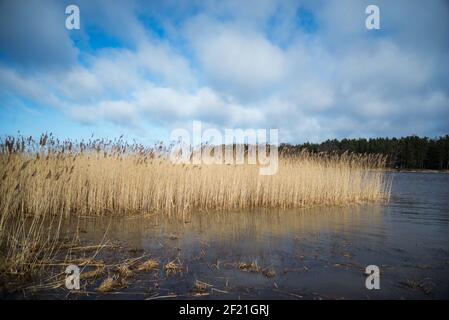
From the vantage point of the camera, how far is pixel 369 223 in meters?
8.09

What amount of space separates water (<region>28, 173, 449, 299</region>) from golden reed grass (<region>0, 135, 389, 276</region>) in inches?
34.9

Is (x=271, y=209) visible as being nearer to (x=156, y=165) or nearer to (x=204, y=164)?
(x=204, y=164)

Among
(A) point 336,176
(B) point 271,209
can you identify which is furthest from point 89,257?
(A) point 336,176

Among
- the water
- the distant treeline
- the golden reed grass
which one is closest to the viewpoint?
the water

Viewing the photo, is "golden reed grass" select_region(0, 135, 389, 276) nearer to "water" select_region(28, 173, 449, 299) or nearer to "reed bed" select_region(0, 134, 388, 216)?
"reed bed" select_region(0, 134, 388, 216)

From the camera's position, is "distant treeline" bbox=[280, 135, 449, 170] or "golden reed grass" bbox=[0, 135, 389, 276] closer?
"golden reed grass" bbox=[0, 135, 389, 276]

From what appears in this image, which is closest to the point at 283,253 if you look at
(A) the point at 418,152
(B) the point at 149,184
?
(B) the point at 149,184

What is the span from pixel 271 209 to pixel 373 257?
209 inches

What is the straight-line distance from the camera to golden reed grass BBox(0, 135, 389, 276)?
276 inches

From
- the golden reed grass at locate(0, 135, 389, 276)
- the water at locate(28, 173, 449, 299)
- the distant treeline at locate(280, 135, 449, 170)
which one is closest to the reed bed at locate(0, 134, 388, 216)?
the golden reed grass at locate(0, 135, 389, 276)

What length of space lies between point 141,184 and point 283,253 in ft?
17.5

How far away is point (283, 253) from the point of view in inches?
205

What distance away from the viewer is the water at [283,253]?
3612 millimetres
